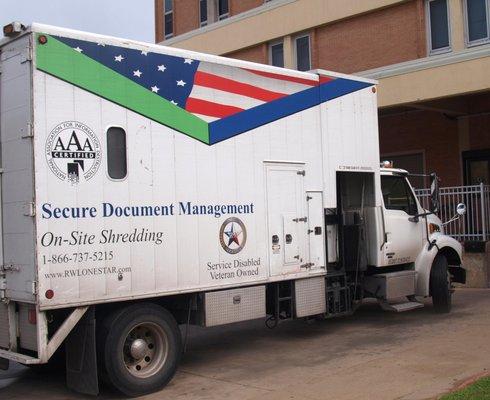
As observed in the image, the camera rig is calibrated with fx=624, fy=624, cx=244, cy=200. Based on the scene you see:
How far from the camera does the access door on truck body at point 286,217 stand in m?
8.09

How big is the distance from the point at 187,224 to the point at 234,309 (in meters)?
1.24

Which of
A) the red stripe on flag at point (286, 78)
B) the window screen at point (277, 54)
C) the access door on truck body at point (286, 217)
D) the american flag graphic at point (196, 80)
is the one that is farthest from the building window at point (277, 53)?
the access door on truck body at point (286, 217)

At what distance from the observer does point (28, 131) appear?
20.0 ft

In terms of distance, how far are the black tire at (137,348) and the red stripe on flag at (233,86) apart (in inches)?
106

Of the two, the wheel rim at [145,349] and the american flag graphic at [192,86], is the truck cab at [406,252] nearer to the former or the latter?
the american flag graphic at [192,86]

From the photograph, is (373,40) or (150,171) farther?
(373,40)

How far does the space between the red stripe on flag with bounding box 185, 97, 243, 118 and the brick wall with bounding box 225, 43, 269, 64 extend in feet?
45.4

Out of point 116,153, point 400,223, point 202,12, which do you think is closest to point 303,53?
point 202,12

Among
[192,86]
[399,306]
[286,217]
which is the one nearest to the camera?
[192,86]

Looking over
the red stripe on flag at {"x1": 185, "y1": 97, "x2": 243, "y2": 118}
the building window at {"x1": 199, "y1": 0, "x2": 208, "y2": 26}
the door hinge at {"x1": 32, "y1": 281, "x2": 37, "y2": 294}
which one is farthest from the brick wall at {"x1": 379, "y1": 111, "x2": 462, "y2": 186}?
the door hinge at {"x1": 32, "y1": 281, "x2": 37, "y2": 294}

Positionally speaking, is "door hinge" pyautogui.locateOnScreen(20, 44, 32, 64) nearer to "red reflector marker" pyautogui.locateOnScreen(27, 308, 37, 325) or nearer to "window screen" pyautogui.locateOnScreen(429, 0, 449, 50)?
"red reflector marker" pyautogui.locateOnScreen(27, 308, 37, 325)

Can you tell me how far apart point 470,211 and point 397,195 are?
5.23 m

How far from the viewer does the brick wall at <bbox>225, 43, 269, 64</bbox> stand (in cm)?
2112

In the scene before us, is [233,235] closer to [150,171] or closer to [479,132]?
[150,171]
